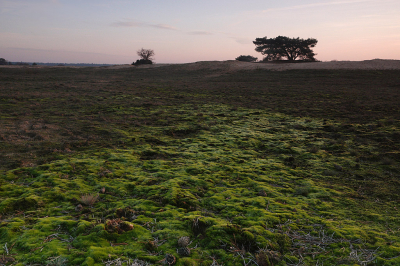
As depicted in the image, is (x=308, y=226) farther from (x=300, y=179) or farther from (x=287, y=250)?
(x=300, y=179)

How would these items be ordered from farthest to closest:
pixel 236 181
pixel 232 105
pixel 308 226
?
pixel 232 105 → pixel 236 181 → pixel 308 226

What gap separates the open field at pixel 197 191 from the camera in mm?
3361

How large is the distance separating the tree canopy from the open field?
63569 millimetres

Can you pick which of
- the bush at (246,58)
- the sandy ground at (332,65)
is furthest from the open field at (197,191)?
the bush at (246,58)

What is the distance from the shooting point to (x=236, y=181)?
598 cm

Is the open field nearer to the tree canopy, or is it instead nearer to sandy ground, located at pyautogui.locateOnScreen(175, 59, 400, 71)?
sandy ground, located at pyautogui.locateOnScreen(175, 59, 400, 71)

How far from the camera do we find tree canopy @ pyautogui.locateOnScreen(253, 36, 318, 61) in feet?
225

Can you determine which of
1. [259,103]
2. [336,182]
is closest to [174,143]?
[336,182]

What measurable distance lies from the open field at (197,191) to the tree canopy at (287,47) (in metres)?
63.6

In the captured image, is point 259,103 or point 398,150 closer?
point 398,150

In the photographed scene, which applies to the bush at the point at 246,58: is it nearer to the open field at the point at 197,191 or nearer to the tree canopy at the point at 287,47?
the tree canopy at the point at 287,47

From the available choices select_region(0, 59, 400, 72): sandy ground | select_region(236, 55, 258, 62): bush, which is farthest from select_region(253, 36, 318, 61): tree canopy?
select_region(0, 59, 400, 72): sandy ground

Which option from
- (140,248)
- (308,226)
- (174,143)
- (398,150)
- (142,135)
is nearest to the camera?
(140,248)

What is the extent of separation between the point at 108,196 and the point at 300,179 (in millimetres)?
4446
